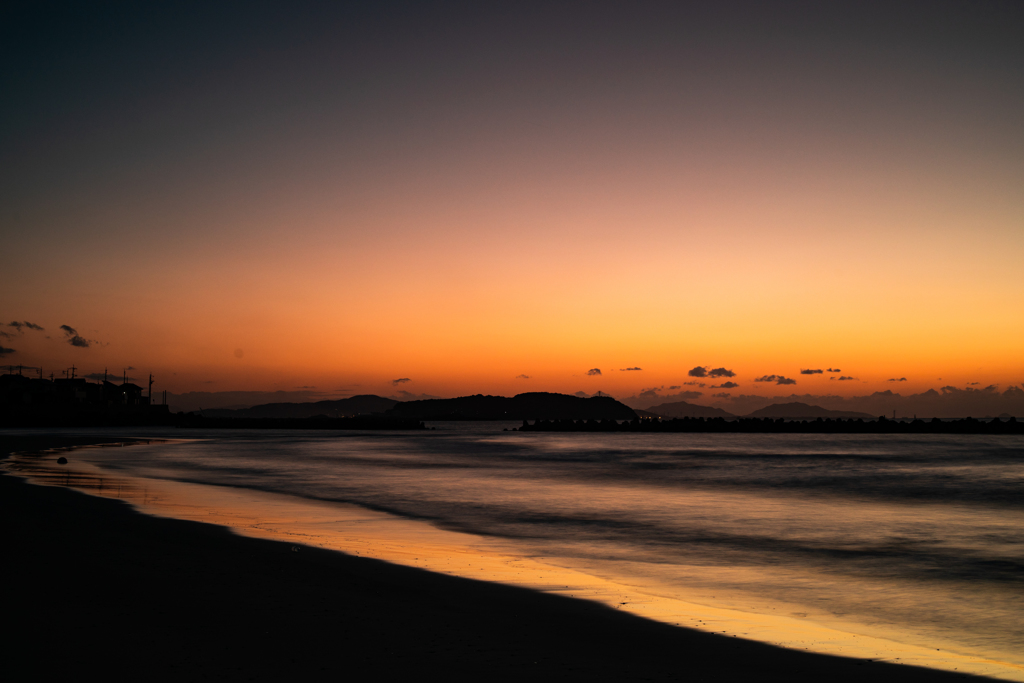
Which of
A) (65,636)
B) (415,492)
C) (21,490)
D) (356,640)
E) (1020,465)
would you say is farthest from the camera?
(1020,465)

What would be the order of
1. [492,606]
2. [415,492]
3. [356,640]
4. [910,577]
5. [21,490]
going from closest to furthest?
[356,640]
[492,606]
[910,577]
[21,490]
[415,492]

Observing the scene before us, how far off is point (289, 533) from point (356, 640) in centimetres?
725

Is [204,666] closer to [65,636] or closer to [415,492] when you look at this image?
[65,636]

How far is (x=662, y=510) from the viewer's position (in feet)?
63.3

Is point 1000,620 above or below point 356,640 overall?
below

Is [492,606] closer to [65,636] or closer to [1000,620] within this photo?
[65,636]

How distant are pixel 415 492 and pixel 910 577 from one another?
15.1 metres

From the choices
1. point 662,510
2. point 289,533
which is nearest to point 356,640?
point 289,533

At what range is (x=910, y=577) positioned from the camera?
35.5ft

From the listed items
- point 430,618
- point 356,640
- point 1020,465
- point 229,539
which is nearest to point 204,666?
point 356,640

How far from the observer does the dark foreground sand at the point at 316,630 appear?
4957 millimetres

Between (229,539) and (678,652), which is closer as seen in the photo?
(678,652)

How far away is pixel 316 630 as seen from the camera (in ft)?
19.6

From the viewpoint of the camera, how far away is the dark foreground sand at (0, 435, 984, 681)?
16.3 ft
